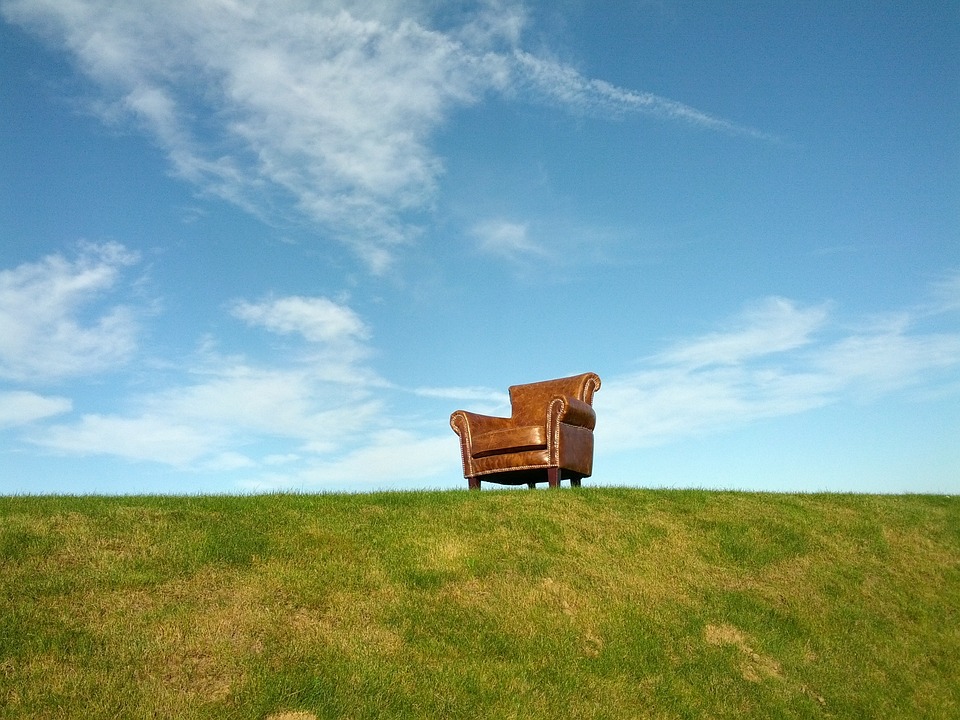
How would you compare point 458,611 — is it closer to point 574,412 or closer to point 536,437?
point 536,437

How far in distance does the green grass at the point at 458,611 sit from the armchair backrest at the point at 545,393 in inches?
89.0

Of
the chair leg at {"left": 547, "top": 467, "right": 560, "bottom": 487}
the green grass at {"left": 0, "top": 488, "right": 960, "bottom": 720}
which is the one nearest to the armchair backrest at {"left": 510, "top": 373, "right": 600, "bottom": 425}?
the chair leg at {"left": 547, "top": 467, "right": 560, "bottom": 487}

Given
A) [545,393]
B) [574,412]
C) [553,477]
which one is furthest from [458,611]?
[545,393]

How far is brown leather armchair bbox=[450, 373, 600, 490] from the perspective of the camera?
12.4 metres

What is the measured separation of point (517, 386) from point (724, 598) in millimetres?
5840

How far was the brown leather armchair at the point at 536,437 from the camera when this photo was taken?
12359 millimetres

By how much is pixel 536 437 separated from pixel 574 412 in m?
0.75

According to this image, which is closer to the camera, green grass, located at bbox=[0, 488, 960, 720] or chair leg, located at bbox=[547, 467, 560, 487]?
green grass, located at bbox=[0, 488, 960, 720]

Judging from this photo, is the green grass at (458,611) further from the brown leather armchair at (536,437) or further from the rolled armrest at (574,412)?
the rolled armrest at (574,412)

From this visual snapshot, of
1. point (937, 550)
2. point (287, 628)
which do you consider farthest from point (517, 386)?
point (287, 628)

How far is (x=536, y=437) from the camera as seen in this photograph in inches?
487

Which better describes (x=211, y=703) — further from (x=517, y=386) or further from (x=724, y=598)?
(x=517, y=386)

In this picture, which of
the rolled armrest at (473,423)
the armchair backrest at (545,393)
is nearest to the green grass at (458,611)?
the rolled armrest at (473,423)

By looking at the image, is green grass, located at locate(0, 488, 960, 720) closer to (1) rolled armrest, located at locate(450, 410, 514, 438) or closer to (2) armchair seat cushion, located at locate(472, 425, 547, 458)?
(2) armchair seat cushion, located at locate(472, 425, 547, 458)
